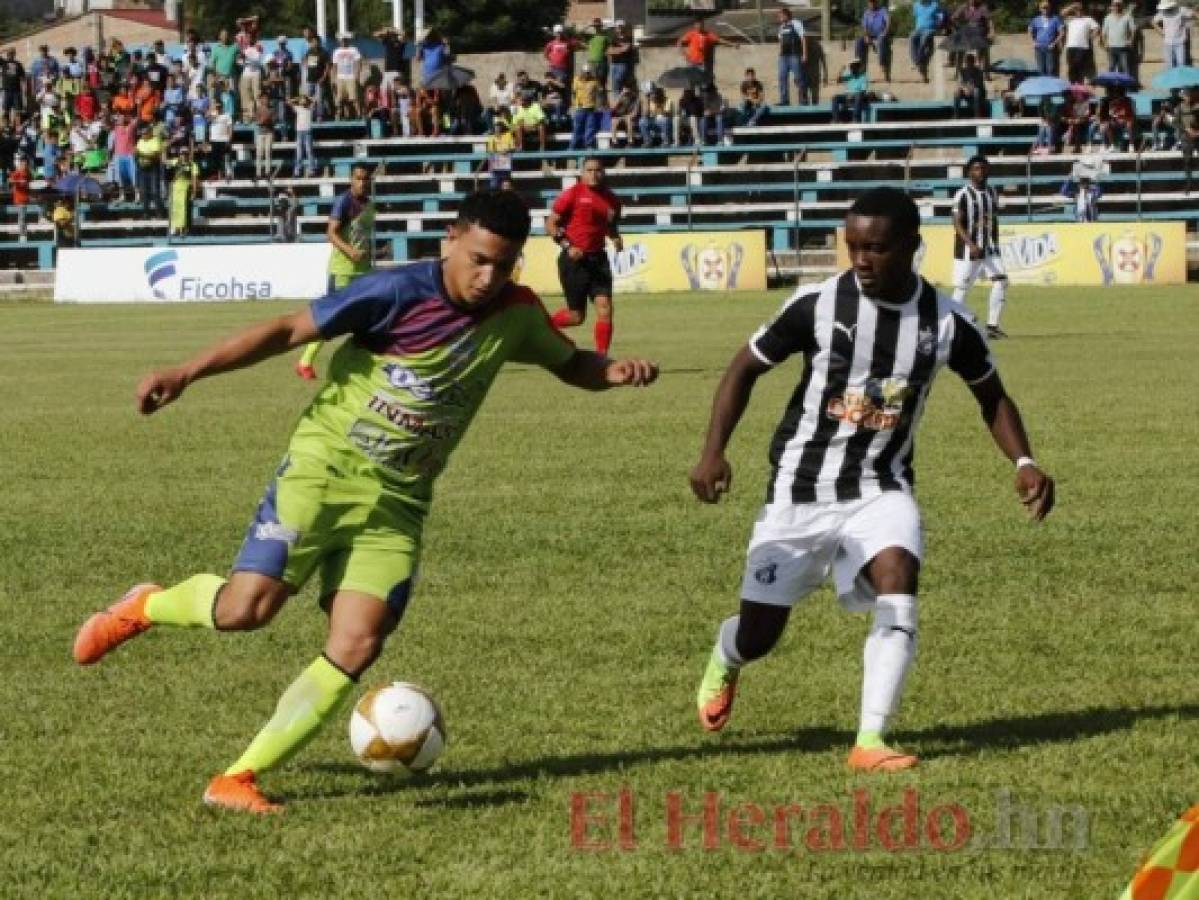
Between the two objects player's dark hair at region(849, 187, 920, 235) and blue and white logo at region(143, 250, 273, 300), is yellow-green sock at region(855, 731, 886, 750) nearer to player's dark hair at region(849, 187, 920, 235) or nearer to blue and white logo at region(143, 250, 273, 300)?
player's dark hair at region(849, 187, 920, 235)

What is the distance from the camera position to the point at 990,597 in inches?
375

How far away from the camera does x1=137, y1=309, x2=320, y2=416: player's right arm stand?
238 inches

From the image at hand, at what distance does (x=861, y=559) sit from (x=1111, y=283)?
30002 millimetres

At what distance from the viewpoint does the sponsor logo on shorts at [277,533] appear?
6348 millimetres

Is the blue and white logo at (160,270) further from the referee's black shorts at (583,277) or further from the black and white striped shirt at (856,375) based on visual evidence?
the black and white striped shirt at (856,375)

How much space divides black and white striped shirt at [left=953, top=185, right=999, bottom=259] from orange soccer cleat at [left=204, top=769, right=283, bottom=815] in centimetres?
2037

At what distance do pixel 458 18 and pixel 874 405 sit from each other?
88.0m

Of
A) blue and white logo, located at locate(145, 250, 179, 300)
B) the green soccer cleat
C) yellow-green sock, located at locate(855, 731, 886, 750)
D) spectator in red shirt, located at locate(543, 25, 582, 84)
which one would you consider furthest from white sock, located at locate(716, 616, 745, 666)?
spectator in red shirt, located at locate(543, 25, 582, 84)

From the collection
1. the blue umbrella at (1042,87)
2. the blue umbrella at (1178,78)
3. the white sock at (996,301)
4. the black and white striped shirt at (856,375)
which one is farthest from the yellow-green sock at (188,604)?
the blue umbrella at (1042,87)

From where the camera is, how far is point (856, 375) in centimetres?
689

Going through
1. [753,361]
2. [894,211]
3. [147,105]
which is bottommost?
[147,105]

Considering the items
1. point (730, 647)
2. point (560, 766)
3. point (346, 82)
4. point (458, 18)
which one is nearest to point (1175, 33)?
point (346, 82)

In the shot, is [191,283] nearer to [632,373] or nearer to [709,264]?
[709,264]

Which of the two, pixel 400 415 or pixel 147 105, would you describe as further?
pixel 147 105
